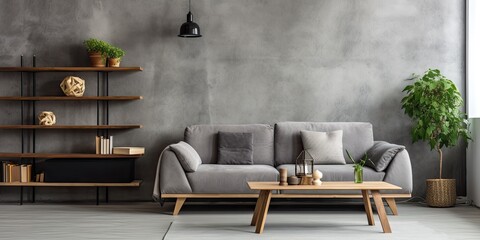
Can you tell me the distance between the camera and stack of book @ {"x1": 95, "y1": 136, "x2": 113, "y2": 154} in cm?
770

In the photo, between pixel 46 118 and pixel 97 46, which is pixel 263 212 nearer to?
pixel 97 46

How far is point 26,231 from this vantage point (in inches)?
230

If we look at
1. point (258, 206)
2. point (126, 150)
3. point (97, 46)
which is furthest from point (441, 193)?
point (97, 46)

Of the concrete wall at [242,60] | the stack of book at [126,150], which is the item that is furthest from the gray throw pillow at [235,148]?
the stack of book at [126,150]

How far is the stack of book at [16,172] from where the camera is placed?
764 centimetres

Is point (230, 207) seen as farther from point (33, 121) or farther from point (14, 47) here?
point (14, 47)

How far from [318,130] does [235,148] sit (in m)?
0.94

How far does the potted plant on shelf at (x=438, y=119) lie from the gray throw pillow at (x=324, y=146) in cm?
84

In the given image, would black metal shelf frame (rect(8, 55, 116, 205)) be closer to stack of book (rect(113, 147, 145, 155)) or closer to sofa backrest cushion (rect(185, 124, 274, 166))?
stack of book (rect(113, 147, 145, 155))

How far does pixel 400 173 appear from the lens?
22.7 feet

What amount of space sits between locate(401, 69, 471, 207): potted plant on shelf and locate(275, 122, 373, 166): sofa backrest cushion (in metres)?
0.52

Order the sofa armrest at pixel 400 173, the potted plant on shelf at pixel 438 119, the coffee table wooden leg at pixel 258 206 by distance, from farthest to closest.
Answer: the potted plant on shelf at pixel 438 119 < the sofa armrest at pixel 400 173 < the coffee table wooden leg at pixel 258 206

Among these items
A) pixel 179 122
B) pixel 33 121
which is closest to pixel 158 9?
pixel 179 122

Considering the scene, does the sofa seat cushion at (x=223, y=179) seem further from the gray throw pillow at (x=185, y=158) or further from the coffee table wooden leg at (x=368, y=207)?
the coffee table wooden leg at (x=368, y=207)
